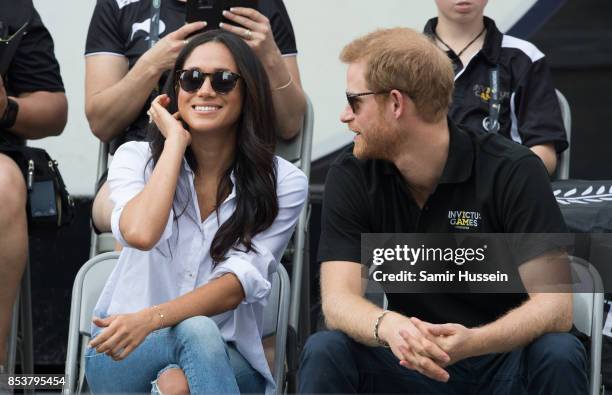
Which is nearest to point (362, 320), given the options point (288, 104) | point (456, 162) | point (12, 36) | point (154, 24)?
point (456, 162)

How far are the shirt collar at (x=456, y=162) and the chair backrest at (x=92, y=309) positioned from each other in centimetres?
47

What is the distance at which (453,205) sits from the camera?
3350mm

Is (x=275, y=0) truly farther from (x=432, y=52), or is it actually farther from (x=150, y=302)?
(x=150, y=302)

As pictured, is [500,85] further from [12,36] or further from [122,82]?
[12,36]

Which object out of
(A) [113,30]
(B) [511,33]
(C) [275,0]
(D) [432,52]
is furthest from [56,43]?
(D) [432,52]

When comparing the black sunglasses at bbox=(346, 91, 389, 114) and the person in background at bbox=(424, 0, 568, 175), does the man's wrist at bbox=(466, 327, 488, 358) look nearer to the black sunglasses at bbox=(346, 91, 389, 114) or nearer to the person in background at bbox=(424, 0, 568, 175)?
the black sunglasses at bbox=(346, 91, 389, 114)

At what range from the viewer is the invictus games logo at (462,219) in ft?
10.9

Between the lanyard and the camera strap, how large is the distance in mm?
1183

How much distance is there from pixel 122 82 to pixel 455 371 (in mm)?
1535

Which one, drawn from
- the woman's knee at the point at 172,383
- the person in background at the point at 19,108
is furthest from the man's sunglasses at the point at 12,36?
the woman's knee at the point at 172,383

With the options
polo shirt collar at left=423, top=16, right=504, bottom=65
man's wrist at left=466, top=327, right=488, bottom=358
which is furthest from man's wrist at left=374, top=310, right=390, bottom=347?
polo shirt collar at left=423, top=16, right=504, bottom=65

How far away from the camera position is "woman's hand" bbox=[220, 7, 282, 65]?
3.88m

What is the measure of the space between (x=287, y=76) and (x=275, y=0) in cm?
40

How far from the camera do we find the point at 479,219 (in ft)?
10.9
